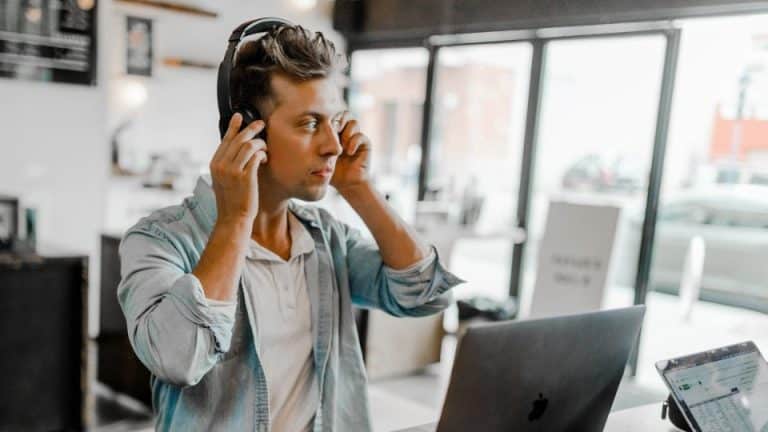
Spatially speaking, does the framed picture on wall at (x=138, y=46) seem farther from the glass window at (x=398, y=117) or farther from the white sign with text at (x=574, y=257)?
the white sign with text at (x=574, y=257)

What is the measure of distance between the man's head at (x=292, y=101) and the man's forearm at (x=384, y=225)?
0.29 ft

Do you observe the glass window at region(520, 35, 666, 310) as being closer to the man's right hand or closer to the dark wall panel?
the dark wall panel

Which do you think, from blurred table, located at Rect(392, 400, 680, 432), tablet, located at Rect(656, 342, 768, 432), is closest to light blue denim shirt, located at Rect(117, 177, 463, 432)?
blurred table, located at Rect(392, 400, 680, 432)

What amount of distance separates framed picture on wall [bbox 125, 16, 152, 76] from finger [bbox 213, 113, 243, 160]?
3.52m

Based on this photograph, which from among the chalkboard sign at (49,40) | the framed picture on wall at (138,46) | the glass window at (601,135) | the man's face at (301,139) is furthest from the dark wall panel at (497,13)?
the chalkboard sign at (49,40)

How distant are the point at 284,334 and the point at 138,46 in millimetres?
3623

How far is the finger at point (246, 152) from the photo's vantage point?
88 cm

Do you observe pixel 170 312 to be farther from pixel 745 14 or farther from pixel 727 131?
pixel 727 131

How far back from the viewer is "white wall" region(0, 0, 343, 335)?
3686 millimetres

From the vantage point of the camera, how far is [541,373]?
3.12 feet

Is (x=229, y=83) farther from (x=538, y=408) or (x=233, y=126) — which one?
(x=538, y=408)

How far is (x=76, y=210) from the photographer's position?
391 centimetres

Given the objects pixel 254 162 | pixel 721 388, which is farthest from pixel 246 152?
pixel 721 388

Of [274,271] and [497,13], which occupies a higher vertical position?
[497,13]
